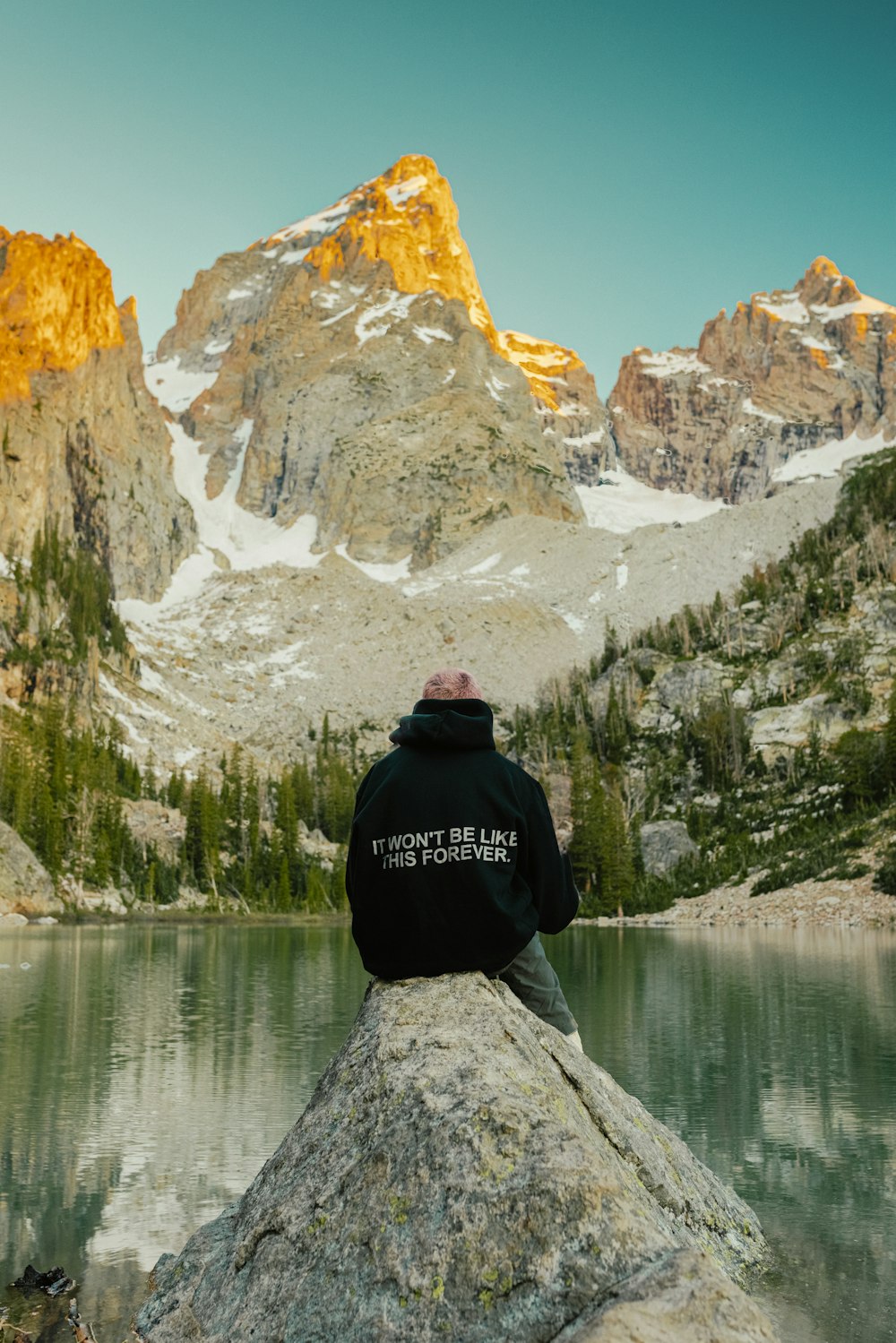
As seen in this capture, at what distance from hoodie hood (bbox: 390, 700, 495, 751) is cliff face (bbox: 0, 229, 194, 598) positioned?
15933 cm

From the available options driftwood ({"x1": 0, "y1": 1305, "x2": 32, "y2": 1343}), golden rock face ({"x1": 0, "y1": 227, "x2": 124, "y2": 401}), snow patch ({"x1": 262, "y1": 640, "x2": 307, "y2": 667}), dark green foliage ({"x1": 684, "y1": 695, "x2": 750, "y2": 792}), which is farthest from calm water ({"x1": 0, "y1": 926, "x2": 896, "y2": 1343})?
golden rock face ({"x1": 0, "y1": 227, "x2": 124, "y2": 401})

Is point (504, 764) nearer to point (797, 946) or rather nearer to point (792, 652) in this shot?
point (797, 946)

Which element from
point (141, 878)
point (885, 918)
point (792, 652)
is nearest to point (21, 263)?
point (141, 878)

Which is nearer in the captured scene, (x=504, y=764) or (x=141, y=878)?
(x=504, y=764)

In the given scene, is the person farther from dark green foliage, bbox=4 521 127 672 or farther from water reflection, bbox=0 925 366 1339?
dark green foliage, bbox=4 521 127 672

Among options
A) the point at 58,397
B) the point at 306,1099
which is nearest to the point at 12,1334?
the point at 306,1099

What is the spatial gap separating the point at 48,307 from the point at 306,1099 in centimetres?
19350

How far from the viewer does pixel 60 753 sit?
100m

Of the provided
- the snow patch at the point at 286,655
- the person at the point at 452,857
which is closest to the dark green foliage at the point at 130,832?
the snow patch at the point at 286,655

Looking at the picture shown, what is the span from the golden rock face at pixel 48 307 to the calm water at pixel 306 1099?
527 ft

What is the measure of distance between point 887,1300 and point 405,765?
482 cm

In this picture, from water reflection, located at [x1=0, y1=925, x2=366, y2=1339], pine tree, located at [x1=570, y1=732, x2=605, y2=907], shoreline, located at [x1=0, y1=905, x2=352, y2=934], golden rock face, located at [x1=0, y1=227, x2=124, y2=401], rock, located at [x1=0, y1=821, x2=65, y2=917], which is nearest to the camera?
water reflection, located at [x1=0, y1=925, x2=366, y2=1339]

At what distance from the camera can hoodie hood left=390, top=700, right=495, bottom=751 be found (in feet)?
22.7

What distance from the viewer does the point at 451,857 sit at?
666 cm
